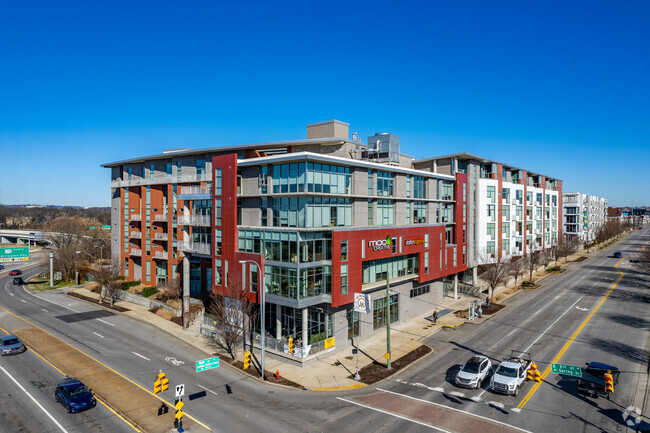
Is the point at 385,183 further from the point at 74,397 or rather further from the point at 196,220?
the point at 74,397

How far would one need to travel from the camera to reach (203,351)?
3466 cm

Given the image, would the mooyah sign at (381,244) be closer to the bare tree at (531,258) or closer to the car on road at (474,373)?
the car on road at (474,373)

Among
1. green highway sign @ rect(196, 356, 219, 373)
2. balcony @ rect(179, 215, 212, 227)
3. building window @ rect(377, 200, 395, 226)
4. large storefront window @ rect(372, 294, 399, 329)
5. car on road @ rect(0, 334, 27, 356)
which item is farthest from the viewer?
balcony @ rect(179, 215, 212, 227)

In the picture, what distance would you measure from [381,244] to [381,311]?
750 cm

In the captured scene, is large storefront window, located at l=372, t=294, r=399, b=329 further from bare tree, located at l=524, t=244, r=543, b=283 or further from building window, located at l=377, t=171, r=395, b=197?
bare tree, located at l=524, t=244, r=543, b=283

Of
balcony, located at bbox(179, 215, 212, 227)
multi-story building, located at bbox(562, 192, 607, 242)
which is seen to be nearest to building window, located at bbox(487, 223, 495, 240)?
balcony, located at bbox(179, 215, 212, 227)

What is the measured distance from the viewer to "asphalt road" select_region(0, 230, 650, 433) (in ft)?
72.2

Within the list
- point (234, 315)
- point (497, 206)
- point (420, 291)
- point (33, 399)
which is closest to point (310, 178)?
point (234, 315)

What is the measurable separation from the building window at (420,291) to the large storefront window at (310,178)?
16555 mm

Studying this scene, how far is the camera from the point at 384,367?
101 feet

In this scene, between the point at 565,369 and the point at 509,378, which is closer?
the point at 565,369

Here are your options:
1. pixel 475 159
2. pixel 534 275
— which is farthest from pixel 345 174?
pixel 534 275

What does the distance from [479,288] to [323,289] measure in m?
32.5

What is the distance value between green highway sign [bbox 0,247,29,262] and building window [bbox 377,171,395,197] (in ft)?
181
